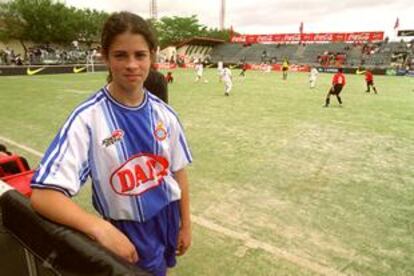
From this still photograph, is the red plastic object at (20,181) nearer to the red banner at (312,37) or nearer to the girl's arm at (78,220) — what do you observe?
the girl's arm at (78,220)

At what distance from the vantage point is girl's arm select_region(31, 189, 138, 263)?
1.34 meters

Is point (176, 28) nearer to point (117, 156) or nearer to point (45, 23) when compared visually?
point (45, 23)

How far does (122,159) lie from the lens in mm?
1600

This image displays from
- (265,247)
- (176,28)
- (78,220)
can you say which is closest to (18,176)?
(78,220)

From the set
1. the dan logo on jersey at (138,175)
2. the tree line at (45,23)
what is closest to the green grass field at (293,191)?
the dan logo on jersey at (138,175)

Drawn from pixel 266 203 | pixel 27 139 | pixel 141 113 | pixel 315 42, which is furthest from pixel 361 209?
pixel 315 42

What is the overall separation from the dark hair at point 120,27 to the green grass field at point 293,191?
2.35 meters

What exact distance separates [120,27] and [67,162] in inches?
26.0

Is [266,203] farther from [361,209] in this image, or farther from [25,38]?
[25,38]

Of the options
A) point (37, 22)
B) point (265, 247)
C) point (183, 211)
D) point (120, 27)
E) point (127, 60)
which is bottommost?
point (265, 247)

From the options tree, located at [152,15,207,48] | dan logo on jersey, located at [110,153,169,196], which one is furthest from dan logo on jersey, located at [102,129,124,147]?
tree, located at [152,15,207,48]

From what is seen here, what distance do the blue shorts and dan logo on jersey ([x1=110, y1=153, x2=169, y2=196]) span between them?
0.64ft

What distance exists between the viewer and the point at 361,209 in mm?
4598

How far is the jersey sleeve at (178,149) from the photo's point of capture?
1.87 meters
